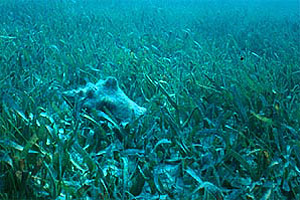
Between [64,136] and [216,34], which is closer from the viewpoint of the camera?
[64,136]

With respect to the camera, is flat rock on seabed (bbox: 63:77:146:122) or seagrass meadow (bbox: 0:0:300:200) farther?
flat rock on seabed (bbox: 63:77:146:122)

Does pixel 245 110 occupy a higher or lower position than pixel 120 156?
higher

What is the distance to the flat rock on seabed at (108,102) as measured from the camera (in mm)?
2705

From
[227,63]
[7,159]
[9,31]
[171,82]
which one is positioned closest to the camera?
[7,159]

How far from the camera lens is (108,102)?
2.74m

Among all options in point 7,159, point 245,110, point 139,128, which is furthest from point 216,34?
point 7,159

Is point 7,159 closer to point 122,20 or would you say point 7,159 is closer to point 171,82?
point 171,82

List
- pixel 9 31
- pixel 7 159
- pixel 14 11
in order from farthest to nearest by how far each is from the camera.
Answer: pixel 14 11 < pixel 9 31 < pixel 7 159

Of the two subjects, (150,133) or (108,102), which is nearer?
(150,133)

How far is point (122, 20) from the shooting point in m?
8.60

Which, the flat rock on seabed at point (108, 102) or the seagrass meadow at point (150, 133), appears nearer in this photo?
the seagrass meadow at point (150, 133)

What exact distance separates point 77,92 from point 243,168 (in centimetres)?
153

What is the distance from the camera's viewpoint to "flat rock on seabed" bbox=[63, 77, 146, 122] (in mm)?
2705

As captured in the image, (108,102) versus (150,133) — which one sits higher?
(108,102)
